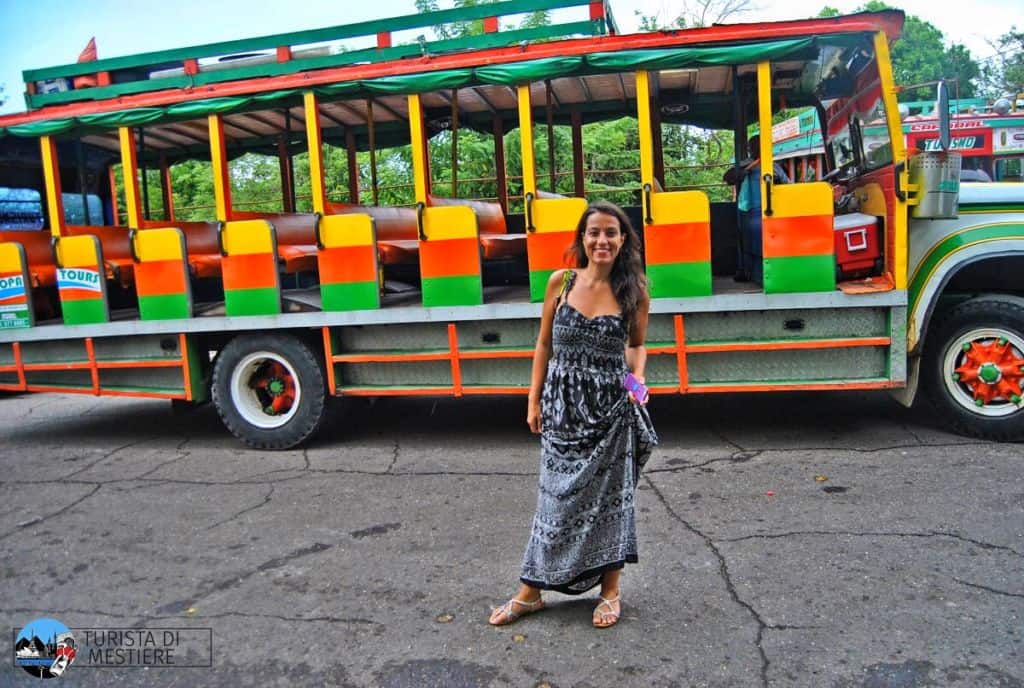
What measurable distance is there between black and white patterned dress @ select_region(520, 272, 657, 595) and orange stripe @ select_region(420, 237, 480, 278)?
104 inches

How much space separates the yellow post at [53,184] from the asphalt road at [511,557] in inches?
71.0

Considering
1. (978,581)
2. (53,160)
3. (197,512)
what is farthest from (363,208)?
(978,581)

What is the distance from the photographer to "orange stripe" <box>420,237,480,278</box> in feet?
19.1

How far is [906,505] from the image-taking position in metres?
4.36

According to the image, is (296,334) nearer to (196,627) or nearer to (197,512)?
(197,512)

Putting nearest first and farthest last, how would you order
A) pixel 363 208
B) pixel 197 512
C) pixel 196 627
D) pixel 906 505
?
pixel 196 627 < pixel 906 505 < pixel 197 512 < pixel 363 208

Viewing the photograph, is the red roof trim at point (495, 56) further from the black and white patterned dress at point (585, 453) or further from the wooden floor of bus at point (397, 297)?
the black and white patterned dress at point (585, 453)

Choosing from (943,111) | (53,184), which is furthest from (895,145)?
(53,184)

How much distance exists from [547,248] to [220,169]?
2622 millimetres

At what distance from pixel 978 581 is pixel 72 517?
4694 mm

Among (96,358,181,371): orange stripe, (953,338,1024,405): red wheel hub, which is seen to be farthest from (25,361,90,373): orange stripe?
(953,338,1024,405): red wheel hub

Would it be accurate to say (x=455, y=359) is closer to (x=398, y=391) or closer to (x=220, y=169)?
(x=398, y=391)

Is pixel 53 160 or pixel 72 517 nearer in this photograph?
pixel 72 517

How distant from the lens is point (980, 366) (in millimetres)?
5383
